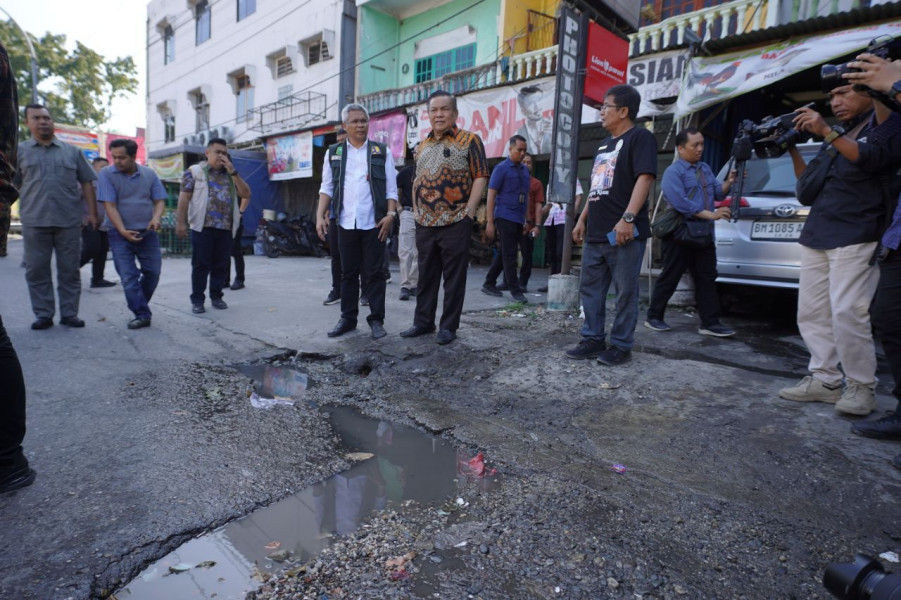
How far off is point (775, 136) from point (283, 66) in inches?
689

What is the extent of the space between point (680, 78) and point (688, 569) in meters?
6.86

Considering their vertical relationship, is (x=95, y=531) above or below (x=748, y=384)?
below

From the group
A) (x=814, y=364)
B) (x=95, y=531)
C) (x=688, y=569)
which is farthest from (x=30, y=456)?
(x=814, y=364)

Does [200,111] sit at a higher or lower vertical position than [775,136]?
higher

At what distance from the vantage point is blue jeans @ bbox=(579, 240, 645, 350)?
334cm

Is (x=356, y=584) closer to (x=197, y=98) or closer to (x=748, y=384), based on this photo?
(x=748, y=384)

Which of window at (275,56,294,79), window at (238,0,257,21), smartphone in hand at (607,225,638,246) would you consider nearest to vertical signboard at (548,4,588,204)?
smartphone in hand at (607,225,638,246)

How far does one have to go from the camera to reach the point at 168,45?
76.5 ft

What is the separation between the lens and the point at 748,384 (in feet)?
10.1

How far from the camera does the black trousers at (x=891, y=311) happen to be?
2.30 m

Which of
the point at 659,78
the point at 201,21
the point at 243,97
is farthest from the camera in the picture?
the point at 201,21

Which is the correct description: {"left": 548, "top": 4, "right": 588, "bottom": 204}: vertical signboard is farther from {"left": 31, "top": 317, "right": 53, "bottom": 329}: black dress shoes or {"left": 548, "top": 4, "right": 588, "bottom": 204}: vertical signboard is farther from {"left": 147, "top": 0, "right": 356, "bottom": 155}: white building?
{"left": 147, "top": 0, "right": 356, "bottom": 155}: white building

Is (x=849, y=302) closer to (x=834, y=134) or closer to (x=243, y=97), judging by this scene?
(x=834, y=134)

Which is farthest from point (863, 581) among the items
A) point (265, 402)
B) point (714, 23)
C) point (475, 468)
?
point (714, 23)
